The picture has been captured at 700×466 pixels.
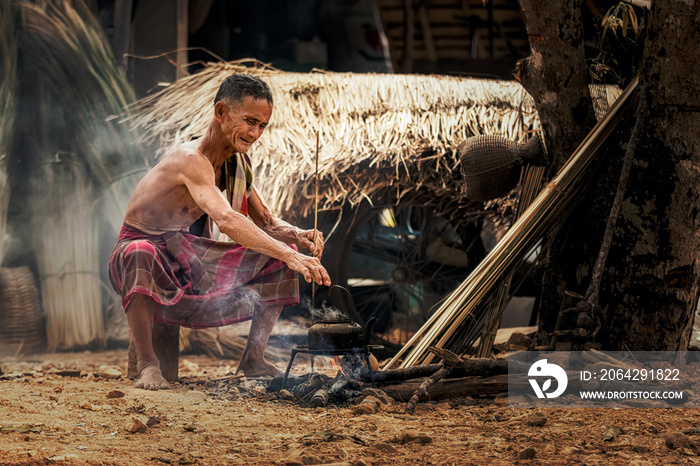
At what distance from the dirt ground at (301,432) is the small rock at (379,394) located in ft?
0.14

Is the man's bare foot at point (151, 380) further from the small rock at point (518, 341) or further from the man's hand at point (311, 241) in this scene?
the small rock at point (518, 341)

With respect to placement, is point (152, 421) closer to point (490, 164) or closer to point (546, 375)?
point (546, 375)

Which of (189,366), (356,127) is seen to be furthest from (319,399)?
(356,127)

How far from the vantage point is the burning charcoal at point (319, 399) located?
2.89m

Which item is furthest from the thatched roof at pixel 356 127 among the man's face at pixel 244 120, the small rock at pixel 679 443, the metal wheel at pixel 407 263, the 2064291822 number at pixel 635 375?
the small rock at pixel 679 443

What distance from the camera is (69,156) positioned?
4828 millimetres

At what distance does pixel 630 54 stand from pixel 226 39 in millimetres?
5644

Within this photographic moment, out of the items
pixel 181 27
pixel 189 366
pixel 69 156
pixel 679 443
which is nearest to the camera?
pixel 679 443

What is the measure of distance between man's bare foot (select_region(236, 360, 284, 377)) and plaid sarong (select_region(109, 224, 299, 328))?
0.86ft

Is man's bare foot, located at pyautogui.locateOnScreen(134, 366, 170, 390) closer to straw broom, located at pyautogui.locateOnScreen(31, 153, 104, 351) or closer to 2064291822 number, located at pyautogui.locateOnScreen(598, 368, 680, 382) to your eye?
straw broom, located at pyautogui.locateOnScreen(31, 153, 104, 351)

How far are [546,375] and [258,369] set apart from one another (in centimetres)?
146

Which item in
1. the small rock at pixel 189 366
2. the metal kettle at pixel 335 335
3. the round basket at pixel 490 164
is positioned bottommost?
the small rock at pixel 189 366

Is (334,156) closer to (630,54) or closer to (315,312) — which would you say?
(315,312)

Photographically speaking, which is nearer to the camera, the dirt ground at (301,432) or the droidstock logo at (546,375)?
the dirt ground at (301,432)
